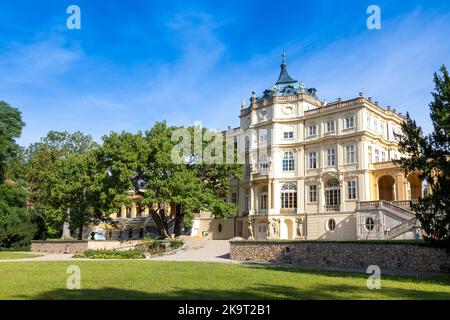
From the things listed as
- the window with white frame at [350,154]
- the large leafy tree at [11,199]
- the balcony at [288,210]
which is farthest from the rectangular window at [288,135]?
the large leafy tree at [11,199]

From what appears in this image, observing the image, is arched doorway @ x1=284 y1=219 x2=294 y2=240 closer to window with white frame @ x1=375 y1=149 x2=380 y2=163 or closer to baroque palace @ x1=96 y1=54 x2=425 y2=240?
baroque palace @ x1=96 y1=54 x2=425 y2=240

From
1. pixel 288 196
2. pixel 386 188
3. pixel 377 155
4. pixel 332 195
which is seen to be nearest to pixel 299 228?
pixel 288 196

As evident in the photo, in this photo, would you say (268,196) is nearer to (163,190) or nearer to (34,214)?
(163,190)

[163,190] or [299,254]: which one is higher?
[163,190]

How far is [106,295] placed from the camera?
43.8 ft

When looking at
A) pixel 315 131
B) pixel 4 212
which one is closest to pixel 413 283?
pixel 315 131

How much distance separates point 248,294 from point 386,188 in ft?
131

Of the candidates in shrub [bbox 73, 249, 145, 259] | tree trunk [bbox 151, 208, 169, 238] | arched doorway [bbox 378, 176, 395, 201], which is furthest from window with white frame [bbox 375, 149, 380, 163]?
shrub [bbox 73, 249, 145, 259]

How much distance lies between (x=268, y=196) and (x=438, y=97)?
3274 centimetres

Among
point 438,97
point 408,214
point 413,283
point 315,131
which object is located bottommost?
point 413,283

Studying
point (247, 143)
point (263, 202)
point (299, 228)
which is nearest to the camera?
point (299, 228)

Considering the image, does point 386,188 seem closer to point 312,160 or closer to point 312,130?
point 312,160

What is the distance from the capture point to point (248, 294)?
1360 cm
